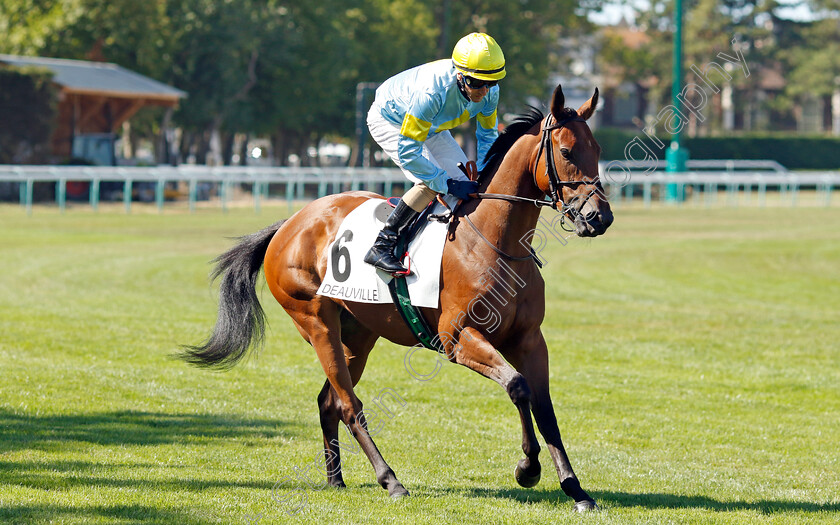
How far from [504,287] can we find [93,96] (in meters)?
28.8

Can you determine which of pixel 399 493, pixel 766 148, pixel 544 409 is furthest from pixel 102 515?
pixel 766 148

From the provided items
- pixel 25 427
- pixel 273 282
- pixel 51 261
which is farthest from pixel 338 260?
pixel 51 261

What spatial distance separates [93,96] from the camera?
103 ft

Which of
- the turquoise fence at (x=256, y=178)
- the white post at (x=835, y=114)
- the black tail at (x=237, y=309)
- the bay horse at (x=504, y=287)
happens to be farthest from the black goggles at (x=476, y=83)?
the white post at (x=835, y=114)

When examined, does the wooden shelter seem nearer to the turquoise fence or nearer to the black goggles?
the turquoise fence

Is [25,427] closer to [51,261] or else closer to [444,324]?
[444,324]

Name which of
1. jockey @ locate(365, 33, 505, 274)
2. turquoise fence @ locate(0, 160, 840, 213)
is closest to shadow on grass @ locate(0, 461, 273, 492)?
jockey @ locate(365, 33, 505, 274)

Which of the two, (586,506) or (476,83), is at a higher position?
(476,83)

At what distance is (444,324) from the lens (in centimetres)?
514

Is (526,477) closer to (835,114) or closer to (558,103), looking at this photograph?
(558,103)

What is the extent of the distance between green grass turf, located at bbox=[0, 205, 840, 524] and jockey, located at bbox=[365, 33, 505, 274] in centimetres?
133

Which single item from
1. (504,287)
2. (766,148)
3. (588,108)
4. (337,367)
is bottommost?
(337,367)

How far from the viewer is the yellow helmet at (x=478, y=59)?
5012mm

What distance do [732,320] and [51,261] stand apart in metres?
9.98
